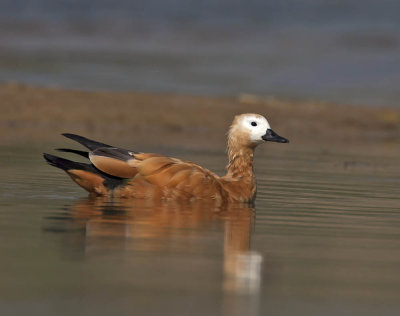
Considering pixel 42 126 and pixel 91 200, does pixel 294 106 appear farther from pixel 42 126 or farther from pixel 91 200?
pixel 91 200

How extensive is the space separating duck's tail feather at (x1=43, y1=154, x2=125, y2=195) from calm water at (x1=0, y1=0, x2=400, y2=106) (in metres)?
13.8

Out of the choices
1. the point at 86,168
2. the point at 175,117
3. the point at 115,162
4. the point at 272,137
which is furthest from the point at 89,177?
the point at 175,117

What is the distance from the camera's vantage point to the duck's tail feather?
383 inches

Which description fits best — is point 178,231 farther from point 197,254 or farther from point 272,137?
point 272,137

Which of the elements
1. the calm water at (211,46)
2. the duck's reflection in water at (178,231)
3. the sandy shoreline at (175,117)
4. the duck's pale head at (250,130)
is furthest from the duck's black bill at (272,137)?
the calm water at (211,46)

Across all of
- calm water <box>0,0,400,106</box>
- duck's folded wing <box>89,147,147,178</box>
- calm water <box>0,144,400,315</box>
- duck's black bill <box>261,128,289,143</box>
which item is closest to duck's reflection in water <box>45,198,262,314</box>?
calm water <box>0,144,400,315</box>

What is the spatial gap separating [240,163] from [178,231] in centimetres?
288

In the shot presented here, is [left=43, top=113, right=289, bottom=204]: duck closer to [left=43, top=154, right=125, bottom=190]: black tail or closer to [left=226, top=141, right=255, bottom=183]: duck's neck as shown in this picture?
[left=43, top=154, right=125, bottom=190]: black tail

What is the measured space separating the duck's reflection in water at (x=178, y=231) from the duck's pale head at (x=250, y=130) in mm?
1063

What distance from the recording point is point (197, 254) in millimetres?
6723

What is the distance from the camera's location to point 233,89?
2533 cm

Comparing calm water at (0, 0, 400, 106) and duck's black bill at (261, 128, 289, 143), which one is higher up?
calm water at (0, 0, 400, 106)

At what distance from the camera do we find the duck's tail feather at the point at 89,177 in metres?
9.72

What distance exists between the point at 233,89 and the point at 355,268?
18.9 metres
